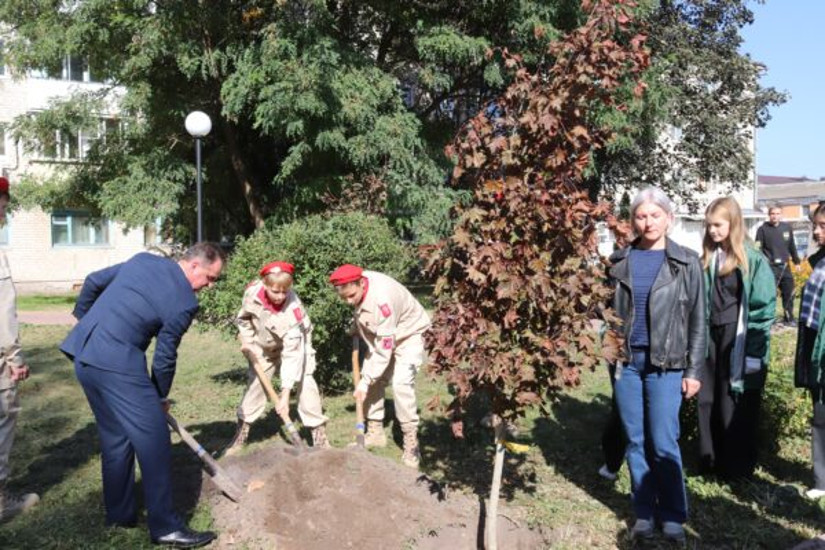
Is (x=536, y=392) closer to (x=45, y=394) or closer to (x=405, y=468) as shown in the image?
(x=405, y=468)

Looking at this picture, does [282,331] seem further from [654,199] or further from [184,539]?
[654,199]

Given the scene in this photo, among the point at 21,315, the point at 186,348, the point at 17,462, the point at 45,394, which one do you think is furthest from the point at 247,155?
the point at 17,462

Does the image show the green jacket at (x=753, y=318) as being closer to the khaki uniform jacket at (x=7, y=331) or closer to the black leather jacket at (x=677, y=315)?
the black leather jacket at (x=677, y=315)

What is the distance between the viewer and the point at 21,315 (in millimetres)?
14195

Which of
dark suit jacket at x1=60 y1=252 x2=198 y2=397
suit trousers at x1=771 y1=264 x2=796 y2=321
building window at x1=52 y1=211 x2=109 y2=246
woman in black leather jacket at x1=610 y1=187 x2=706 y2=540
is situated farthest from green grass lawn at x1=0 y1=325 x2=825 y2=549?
building window at x1=52 y1=211 x2=109 y2=246

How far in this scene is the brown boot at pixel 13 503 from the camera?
167 inches

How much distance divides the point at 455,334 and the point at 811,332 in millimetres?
2437

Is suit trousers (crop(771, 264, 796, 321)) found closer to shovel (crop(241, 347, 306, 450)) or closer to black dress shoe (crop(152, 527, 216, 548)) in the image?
shovel (crop(241, 347, 306, 450))

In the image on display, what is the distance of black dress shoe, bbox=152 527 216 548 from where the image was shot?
12.3 feet

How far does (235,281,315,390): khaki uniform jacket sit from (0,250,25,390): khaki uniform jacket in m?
1.59

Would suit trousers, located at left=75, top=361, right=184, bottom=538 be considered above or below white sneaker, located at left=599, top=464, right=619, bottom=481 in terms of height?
above

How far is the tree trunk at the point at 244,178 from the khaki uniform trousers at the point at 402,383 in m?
10.9

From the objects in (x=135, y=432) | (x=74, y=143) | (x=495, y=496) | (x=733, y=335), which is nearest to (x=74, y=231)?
(x=74, y=143)

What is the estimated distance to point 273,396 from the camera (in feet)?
16.6
